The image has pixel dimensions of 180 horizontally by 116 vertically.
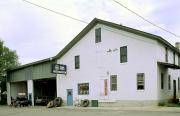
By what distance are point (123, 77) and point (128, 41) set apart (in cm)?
344

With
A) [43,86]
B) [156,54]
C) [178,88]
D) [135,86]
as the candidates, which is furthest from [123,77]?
[43,86]

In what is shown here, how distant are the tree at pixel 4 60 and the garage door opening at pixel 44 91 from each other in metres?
9.75

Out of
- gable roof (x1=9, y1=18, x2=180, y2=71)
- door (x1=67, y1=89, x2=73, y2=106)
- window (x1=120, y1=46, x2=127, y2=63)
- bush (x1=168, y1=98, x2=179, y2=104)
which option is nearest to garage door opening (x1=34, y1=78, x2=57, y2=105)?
gable roof (x1=9, y1=18, x2=180, y2=71)

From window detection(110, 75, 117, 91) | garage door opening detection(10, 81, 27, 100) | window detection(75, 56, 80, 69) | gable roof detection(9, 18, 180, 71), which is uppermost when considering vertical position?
gable roof detection(9, 18, 180, 71)

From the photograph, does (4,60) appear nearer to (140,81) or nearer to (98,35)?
(98,35)

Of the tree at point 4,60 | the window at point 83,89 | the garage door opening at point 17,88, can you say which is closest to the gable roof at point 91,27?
the window at point 83,89

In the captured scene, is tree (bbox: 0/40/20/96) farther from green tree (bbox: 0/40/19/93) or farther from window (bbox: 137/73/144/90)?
window (bbox: 137/73/144/90)

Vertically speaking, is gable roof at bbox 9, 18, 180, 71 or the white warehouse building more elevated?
gable roof at bbox 9, 18, 180, 71

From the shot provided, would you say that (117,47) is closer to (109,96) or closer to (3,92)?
(109,96)

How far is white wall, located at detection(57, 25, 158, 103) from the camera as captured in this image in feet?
98.6

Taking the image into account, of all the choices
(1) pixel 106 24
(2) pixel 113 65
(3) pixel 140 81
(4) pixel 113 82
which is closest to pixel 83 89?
(4) pixel 113 82

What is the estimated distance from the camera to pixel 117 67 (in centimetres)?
3262

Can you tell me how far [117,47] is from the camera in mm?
32750

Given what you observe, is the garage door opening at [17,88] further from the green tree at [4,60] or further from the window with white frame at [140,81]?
the window with white frame at [140,81]
